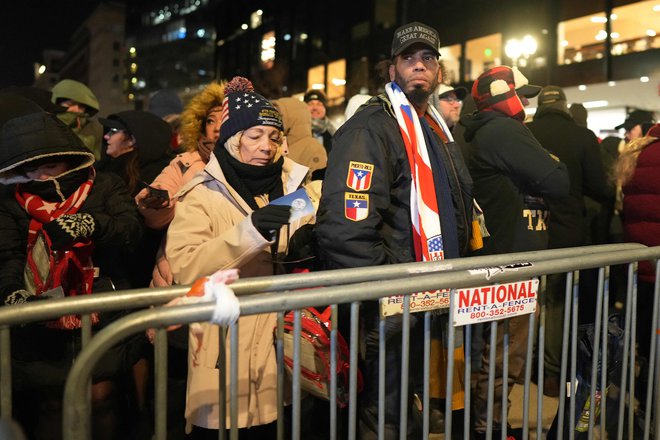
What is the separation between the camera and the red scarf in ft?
8.74

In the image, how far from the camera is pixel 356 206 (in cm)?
250

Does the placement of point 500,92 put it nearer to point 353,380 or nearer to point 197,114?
point 197,114

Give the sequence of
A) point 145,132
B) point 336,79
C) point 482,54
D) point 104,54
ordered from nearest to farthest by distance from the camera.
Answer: point 145,132
point 482,54
point 336,79
point 104,54

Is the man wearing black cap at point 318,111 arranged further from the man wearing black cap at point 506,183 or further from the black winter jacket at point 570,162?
the man wearing black cap at point 506,183

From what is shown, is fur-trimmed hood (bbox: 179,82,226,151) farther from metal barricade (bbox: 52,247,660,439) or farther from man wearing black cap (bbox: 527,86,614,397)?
man wearing black cap (bbox: 527,86,614,397)

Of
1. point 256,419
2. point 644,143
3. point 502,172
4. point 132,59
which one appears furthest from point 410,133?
point 132,59

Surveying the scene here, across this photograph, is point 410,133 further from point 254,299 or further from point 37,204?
point 37,204

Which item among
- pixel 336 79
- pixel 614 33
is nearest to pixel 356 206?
pixel 614 33

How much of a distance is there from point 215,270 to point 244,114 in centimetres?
96

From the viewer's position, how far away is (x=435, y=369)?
9.20 ft

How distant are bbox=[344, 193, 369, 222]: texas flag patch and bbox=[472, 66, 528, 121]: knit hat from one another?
161 centimetres

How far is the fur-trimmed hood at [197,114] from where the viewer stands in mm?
4012

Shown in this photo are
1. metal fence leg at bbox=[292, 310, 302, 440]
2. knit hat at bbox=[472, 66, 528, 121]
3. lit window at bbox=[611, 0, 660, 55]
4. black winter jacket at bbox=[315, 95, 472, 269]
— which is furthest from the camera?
lit window at bbox=[611, 0, 660, 55]

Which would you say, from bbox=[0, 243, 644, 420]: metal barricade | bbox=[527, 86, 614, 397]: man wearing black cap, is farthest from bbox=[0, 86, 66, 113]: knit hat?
bbox=[527, 86, 614, 397]: man wearing black cap
